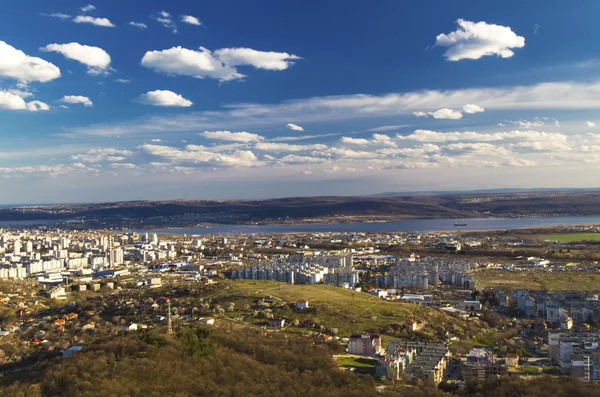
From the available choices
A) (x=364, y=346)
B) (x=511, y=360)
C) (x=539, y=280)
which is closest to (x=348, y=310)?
(x=364, y=346)

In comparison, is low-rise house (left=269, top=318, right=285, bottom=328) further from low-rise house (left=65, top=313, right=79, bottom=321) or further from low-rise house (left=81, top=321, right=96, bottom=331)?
low-rise house (left=65, top=313, right=79, bottom=321)

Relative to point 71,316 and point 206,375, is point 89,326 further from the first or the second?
point 206,375

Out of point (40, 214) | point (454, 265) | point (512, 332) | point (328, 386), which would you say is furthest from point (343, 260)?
point (40, 214)

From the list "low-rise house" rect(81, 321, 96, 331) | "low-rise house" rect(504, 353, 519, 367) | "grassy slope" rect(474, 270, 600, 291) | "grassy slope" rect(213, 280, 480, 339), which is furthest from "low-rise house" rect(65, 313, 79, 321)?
"grassy slope" rect(474, 270, 600, 291)

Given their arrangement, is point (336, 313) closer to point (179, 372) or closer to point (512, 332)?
point (512, 332)

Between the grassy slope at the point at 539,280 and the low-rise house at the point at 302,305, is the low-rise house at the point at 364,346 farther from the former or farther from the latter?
the grassy slope at the point at 539,280

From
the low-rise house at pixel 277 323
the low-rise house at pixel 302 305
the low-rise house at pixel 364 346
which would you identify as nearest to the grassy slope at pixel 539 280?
the low-rise house at pixel 302 305
